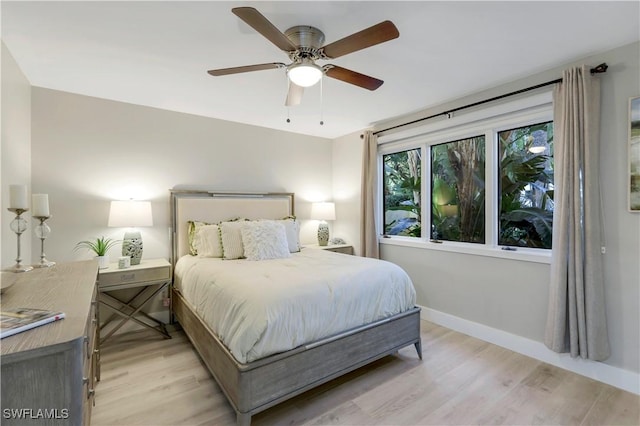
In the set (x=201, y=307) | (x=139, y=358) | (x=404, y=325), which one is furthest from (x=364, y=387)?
(x=139, y=358)

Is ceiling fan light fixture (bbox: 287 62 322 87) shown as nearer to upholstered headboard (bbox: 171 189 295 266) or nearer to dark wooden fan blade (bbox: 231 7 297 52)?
dark wooden fan blade (bbox: 231 7 297 52)

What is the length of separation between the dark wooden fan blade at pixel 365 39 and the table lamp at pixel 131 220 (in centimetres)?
237

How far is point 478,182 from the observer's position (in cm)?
316

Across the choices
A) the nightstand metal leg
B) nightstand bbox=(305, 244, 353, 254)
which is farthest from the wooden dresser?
nightstand bbox=(305, 244, 353, 254)

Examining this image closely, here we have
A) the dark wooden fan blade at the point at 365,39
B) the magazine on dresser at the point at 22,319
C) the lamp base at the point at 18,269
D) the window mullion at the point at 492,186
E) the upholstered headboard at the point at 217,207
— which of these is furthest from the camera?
the upholstered headboard at the point at 217,207

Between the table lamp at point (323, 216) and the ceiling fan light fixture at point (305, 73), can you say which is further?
the table lamp at point (323, 216)

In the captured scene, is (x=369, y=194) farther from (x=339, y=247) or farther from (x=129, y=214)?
(x=129, y=214)

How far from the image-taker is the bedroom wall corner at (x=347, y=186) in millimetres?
4363

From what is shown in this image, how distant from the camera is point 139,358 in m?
2.61

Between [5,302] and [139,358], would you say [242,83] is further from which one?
[139,358]

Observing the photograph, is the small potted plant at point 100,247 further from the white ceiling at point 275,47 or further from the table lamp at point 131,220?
the white ceiling at point 275,47

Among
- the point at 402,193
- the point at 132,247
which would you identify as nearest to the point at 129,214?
the point at 132,247

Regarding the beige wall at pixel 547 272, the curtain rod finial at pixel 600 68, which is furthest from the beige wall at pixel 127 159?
the curtain rod finial at pixel 600 68

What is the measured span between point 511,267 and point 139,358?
11.5 ft
